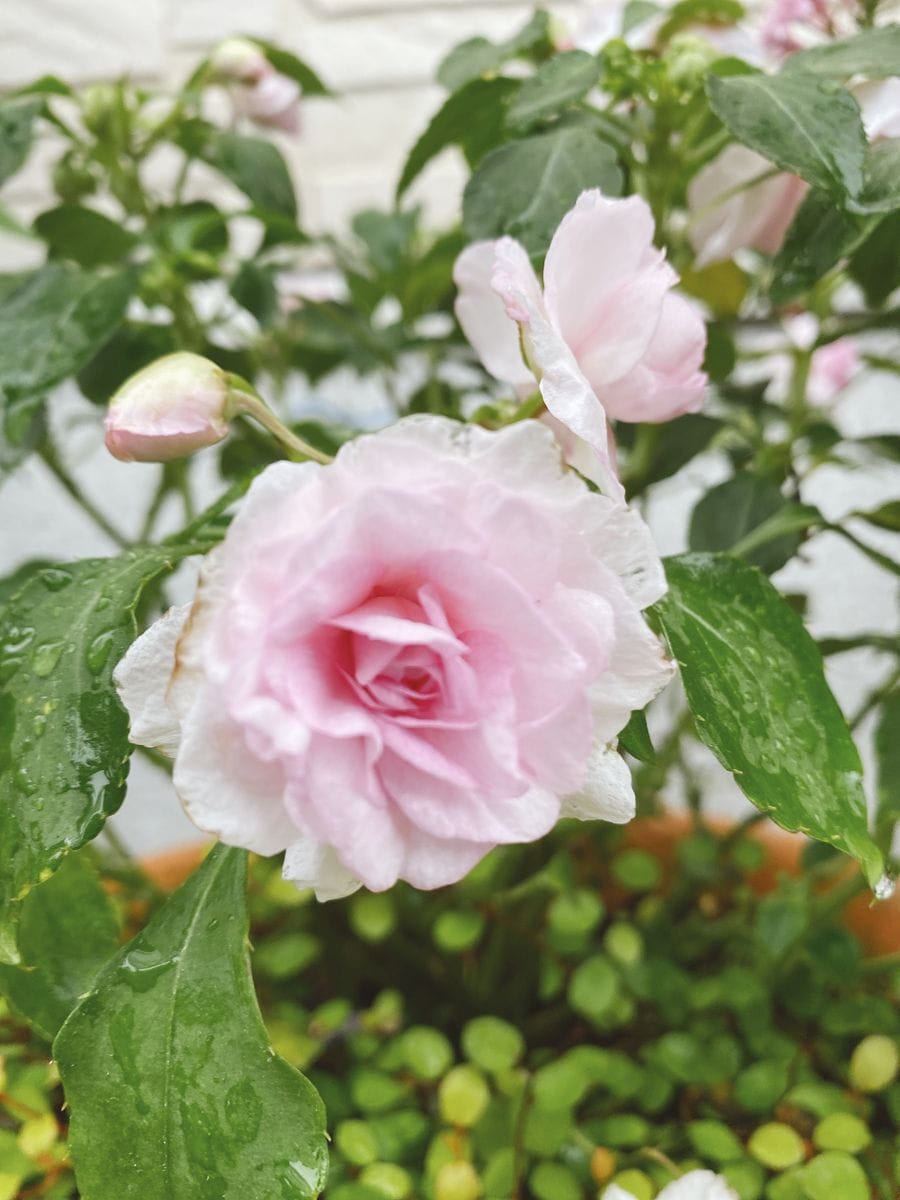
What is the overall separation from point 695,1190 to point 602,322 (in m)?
0.33

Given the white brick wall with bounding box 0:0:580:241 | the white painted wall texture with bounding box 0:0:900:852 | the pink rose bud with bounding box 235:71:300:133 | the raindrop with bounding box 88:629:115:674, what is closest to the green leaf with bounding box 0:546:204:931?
the raindrop with bounding box 88:629:115:674

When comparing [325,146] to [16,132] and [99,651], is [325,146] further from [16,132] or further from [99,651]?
[99,651]

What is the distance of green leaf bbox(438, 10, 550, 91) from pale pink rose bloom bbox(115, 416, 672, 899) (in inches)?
11.8

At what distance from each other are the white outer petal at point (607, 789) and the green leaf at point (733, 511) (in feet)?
0.79

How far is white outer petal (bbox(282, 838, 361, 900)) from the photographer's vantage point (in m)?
0.26

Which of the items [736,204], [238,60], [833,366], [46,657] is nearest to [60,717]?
[46,657]

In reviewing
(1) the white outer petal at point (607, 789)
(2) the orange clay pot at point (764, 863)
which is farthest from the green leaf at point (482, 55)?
(2) the orange clay pot at point (764, 863)

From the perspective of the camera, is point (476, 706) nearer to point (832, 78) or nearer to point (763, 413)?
point (832, 78)

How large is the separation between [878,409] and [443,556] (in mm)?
1073

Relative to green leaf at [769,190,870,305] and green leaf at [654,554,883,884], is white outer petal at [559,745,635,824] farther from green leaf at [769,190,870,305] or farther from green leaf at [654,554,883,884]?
green leaf at [769,190,870,305]

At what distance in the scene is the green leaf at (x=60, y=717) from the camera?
0.98ft

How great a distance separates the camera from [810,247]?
1.31ft

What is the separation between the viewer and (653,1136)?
515 millimetres

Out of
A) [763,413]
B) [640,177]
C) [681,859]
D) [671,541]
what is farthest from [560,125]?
[671,541]
